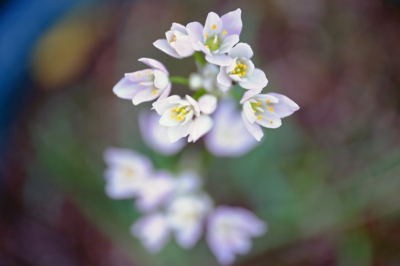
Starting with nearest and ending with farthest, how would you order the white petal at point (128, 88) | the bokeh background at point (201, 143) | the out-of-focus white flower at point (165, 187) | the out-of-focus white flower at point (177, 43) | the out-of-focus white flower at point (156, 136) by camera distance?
the out-of-focus white flower at point (177, 43)
the white petal at point (128, 88)
the out-of-focus white flower at point (165, 187)
the out-of-focus white flower at point (156, 136)
the bokeh background at point (201, 143)

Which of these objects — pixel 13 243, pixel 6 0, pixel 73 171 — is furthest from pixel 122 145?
pixel 6 0

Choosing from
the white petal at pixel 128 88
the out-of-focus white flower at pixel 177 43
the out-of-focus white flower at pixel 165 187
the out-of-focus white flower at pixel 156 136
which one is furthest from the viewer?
the out-of-focus white flower at pixel 156 136

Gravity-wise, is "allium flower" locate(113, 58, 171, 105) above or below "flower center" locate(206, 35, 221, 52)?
below

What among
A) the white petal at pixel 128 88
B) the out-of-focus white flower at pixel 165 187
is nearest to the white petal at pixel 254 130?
the white petal at pixel 128 88

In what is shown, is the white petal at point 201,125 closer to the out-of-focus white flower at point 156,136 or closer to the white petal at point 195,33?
the white petal at point 195,33

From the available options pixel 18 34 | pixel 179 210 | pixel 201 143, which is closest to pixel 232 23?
pixel 179 210

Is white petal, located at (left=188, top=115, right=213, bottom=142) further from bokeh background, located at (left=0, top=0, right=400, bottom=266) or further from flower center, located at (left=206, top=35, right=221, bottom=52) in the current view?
bokeh background, located at (left=0, top=0, right=400, bottom=266)

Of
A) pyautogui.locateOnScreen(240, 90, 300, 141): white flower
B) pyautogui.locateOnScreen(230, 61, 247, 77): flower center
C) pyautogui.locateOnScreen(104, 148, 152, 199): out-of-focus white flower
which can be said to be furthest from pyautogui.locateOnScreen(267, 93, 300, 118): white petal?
pyautogui.locateOnScreen(104, 148, 152, 199): out-of-focus white flower
